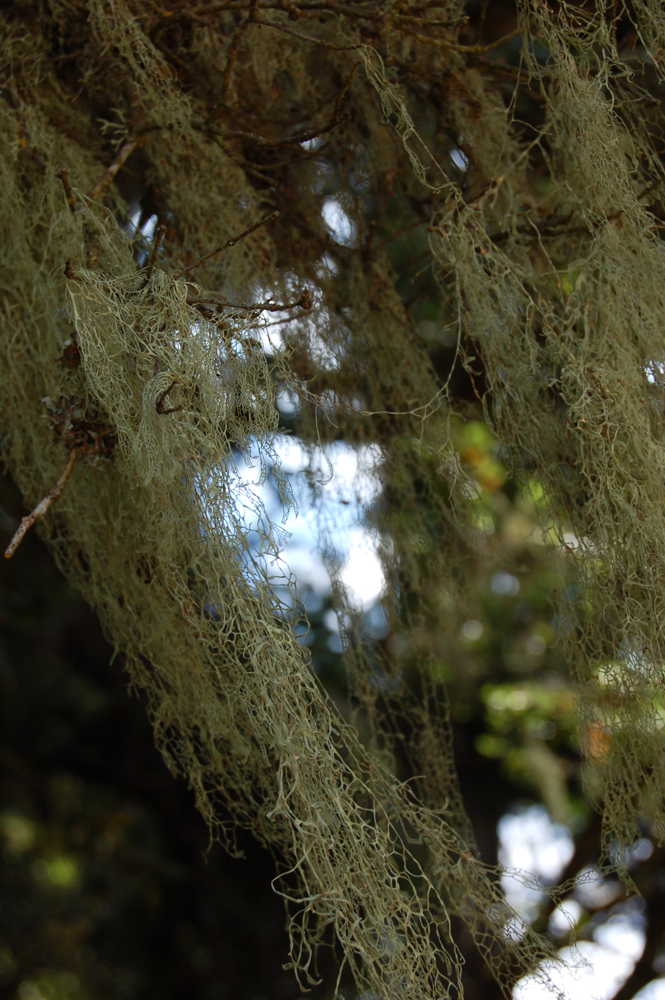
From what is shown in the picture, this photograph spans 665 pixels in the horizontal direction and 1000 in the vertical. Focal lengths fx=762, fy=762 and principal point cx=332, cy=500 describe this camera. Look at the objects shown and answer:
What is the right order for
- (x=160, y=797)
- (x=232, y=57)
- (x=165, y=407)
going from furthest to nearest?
(x=160, y=797)
(x=232, y=57)
(x=165, y=407)

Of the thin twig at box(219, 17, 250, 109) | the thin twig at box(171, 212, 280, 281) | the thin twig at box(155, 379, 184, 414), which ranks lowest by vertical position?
the thin twig at box(155, 379, 184, 414)

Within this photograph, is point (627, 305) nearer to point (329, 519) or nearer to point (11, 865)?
point (329, 519)

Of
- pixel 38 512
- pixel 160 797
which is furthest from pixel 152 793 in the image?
pixel 38 512

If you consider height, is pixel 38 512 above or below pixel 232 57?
below

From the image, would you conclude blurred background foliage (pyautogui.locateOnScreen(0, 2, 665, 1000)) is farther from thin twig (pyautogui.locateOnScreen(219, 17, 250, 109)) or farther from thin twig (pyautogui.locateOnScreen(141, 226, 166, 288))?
thin twig (pyautogui.locateOnScreen(141, 226, 166, 288))

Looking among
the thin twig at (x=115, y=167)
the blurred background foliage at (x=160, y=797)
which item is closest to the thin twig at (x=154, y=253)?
the thin twig at (x=115, y=167)

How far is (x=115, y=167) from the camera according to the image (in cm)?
82

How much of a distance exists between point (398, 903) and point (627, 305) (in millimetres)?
561

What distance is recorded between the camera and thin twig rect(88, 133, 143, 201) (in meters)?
→ 0.78

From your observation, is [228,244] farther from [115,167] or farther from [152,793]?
[152,793]

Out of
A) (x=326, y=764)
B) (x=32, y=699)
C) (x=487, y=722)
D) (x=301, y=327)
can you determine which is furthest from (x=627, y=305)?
(x=32, y=699)

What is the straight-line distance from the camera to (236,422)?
0.61m

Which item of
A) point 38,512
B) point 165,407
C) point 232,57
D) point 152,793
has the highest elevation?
point 232,57

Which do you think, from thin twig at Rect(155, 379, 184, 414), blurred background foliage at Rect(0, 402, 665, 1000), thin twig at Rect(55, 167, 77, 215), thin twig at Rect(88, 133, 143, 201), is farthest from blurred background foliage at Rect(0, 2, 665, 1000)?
thin twig at Rect(155, 379, 184, 414)
